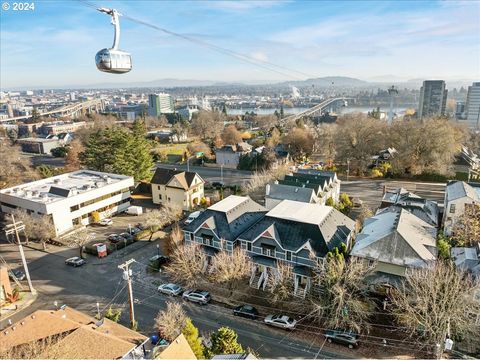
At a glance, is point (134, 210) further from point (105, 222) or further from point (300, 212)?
point (300, 212)

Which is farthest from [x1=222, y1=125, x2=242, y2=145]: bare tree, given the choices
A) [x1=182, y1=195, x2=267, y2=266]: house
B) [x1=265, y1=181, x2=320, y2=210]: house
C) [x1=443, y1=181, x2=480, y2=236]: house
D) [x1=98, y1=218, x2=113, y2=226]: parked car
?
[x1=443, y1=181, x2=480, y2=236]: house

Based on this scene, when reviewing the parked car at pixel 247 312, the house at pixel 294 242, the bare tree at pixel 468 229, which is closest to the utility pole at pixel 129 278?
the parked car at pixel 247 312

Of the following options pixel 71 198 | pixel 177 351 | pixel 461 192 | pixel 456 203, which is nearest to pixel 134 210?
pixel 71 198

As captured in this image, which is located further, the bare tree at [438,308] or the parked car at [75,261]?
the parked car at [75,261]

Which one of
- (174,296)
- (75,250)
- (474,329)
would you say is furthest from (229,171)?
(474,329)

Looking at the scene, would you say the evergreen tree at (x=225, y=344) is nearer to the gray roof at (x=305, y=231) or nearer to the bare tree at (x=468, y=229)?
the gray roof at (x=305, y=231)
